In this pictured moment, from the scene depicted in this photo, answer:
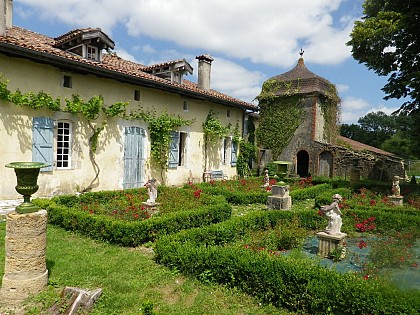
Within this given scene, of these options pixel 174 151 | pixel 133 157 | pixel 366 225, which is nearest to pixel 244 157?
pixel 174 151

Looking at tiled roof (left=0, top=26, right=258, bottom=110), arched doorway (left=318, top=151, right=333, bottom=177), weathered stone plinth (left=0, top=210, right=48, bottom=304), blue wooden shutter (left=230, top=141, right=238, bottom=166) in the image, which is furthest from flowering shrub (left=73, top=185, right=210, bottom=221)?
arched doorway (left=318, top=151, right=333, bottom=177)

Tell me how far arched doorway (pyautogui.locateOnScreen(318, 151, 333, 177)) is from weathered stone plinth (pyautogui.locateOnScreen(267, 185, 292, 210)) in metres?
10.9

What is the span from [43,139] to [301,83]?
57.5 feet

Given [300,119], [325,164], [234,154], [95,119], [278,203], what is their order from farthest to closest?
1. [300,119]
2. [325,164]
3. [234,154]
4. [95,119]
5. [278,203]

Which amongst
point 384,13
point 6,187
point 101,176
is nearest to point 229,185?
point 101,176

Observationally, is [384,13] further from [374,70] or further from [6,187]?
[6,187]

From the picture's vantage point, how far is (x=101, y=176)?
1200 cm

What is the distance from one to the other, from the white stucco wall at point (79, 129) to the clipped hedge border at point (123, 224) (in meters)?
2.45

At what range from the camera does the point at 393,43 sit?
13.4m

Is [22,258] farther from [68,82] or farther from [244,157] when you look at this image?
[244,157]

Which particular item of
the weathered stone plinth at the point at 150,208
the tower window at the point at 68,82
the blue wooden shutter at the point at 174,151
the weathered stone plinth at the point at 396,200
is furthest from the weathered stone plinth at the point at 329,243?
the tower window at the point at 68,82

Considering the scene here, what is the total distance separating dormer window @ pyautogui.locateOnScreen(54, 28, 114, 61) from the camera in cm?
1110

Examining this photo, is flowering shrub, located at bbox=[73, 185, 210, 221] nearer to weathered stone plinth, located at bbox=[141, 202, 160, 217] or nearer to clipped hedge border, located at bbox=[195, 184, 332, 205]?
weathered stone plinth, located at bbox=[141, 202, 160, 217]

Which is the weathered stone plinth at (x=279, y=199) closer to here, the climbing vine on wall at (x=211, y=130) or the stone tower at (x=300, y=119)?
the climbing vine on wall at (x=211, y=130)
